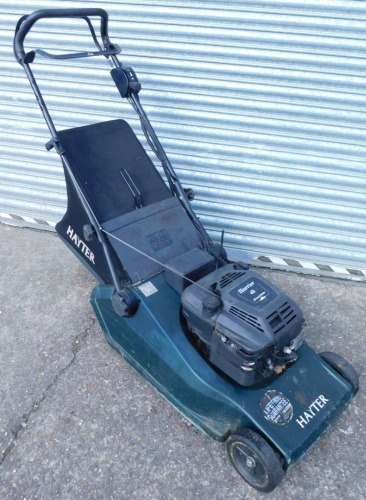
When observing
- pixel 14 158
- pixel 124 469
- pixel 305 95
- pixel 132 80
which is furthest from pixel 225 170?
pixel 124 469

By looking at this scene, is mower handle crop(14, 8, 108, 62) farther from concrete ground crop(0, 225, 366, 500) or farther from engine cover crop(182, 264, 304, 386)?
concrete ground crop(0, 225, 366, 500)

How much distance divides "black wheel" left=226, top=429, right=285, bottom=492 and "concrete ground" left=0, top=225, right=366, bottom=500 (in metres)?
0.09

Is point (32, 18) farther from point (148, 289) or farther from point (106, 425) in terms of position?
point (106, 425)

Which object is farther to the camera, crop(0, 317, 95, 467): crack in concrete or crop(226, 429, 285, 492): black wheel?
crop(0, 317, 95, 467): crack in concrete

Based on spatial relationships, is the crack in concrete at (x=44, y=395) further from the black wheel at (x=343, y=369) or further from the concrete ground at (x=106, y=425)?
the black wheel at (x=343, y=369)

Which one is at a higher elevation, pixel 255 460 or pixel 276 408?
pixel 276 408

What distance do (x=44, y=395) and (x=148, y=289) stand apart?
92 centimetres

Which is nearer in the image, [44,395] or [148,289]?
[148,289]

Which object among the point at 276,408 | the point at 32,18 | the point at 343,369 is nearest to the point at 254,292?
the point at 276,408

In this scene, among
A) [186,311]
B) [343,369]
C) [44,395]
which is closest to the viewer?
[186,311]

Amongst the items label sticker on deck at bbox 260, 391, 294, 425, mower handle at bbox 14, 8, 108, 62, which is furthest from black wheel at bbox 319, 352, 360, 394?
mower handle at bbox 14, 8, 108, 62

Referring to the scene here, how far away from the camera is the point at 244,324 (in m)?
2.08

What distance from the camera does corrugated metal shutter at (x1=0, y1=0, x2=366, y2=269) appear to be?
285 centimetres

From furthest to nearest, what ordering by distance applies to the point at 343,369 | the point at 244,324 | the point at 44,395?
1. the point at 44,395
2. the point at 343,369
3. the point at 244,324
